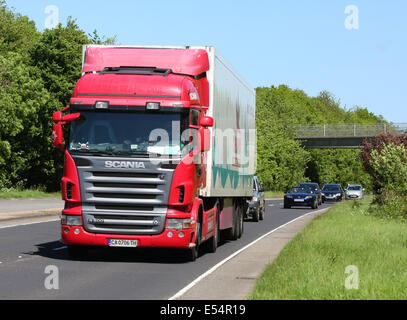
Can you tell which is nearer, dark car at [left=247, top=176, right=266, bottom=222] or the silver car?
dark car at [left=247, top=176, right=266, bottom=222]

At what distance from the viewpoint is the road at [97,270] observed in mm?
11258

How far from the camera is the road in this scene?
11.3 m

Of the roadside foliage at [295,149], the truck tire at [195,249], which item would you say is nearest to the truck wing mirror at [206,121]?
the truck tire at [195,249]

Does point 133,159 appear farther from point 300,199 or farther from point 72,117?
point 300,199

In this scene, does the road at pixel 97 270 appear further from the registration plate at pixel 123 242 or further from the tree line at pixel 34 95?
the tree line at pixel 34 95

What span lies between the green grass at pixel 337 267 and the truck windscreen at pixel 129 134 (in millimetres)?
2921

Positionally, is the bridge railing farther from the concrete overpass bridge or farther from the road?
the road

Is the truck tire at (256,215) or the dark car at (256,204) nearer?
the dark car at (256,204)

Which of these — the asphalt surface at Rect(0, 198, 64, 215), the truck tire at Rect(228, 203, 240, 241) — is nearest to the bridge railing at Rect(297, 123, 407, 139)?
the asphalt surface at Rect(0, 198, 64, 215)

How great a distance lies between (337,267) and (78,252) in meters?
5.22

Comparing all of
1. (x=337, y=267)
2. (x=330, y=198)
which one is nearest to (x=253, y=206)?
(x=337, y=267)

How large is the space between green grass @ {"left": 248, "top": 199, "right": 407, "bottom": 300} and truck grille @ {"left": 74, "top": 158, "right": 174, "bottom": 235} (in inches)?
91.9

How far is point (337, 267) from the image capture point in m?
13.5

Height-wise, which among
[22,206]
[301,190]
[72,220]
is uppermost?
[72,220]
